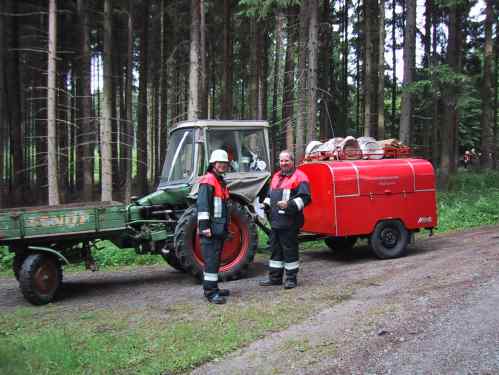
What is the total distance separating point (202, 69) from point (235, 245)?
1032 cm

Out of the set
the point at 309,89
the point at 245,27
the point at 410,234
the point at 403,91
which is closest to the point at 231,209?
the point at 410,234

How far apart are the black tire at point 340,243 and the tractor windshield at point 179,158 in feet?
11.3

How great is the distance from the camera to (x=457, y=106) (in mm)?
15383

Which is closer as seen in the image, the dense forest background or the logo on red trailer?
the logo on red trailer

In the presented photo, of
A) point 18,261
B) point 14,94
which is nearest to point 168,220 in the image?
point 18,261

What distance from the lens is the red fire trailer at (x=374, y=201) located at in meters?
8.64

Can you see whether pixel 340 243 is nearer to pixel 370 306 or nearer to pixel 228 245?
pixel 228 245

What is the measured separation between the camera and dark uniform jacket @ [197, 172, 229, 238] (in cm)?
663

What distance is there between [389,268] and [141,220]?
4.14 m

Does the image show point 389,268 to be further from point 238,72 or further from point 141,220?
point 238,72

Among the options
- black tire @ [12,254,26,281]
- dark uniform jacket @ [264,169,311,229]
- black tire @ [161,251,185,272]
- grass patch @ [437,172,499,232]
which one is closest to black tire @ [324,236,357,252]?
dark uniform jacket @ [264,169,311,229]

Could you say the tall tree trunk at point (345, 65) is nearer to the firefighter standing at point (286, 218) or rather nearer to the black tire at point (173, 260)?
the black tire at point (173, 260)

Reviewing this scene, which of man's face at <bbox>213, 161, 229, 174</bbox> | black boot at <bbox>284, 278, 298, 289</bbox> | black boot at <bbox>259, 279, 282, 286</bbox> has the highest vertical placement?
man's face at <bbox>213, 161, 229, 174</bbox>

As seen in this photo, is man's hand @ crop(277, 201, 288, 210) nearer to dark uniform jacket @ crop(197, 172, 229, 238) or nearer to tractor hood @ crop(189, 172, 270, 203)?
dark uniform jacket @ crop(197, 172, 229, 238)
